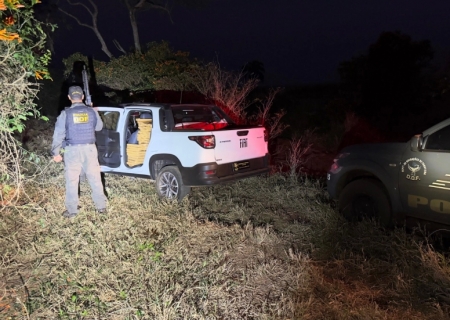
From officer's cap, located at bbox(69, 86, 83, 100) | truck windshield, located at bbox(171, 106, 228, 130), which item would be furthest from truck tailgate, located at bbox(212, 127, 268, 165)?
officer's cap, located at bbox(69, 86, 83, 100)

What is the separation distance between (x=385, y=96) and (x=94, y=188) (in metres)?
10.3

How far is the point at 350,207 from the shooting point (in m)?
5.33

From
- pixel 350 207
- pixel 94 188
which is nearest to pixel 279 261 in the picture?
pixel 350 207

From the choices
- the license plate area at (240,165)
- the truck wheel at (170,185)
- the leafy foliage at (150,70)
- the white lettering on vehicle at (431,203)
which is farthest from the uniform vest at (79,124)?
the leafy foliage at (150,70)

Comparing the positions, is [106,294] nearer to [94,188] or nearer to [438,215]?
[94,188]

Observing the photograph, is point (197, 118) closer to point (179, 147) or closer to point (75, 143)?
point (179, 147)

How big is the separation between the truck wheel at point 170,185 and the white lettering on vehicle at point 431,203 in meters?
3.21

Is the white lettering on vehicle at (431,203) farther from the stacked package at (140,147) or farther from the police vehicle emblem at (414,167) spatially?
the stacked package at (140,147)

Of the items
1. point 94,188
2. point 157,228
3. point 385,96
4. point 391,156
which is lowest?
point 157,228

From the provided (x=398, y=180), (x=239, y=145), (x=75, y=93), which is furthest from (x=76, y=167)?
(x=398, y=180)

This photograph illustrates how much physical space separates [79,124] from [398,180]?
162 inches

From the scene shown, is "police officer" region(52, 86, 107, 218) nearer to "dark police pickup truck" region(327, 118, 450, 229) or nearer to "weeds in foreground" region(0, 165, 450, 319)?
"weeds in foreground" region(0, 165, 450, 319)

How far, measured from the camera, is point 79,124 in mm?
5348

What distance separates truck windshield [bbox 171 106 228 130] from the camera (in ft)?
21.7
